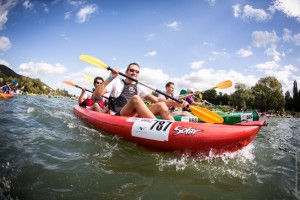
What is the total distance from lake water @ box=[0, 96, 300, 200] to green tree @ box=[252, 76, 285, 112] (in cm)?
5392

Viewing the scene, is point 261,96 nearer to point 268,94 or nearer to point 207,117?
point 268,94

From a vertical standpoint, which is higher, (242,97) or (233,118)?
(242,97)

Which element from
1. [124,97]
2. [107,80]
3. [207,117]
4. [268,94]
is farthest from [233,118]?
[268,94]

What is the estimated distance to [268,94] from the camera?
173ft

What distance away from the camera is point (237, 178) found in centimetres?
288

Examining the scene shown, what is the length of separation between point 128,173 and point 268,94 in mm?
58600

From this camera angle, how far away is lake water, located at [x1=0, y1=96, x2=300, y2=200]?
91.1 inches

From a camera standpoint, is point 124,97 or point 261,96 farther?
point 261,96

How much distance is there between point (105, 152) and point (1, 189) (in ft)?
5.60

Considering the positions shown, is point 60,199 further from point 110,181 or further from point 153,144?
point 153,144

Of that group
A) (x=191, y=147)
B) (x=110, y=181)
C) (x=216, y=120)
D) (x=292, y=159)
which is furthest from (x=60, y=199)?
(x=292, y=159)

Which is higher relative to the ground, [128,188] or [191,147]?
[191,147]

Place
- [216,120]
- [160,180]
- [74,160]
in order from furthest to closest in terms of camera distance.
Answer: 1. [216,120]
2. [74,160]
3. [160,180]

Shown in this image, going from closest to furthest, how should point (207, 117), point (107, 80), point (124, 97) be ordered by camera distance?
point (207, 117) → point (107, 80) → point (124, 97)
